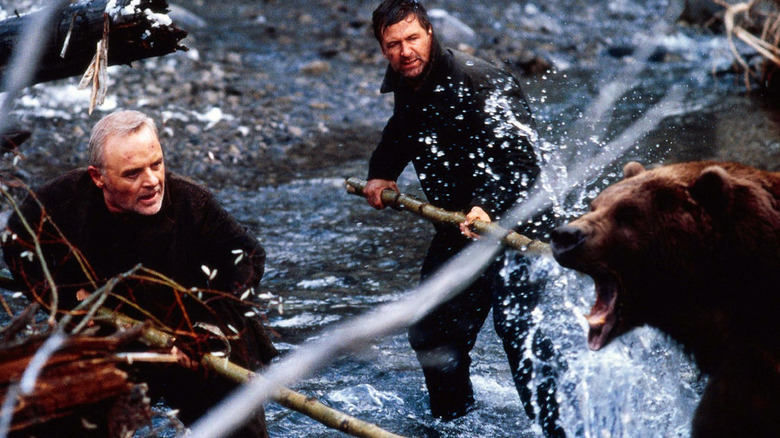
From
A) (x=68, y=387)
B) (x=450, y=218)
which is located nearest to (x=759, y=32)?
(x=450, y=218)

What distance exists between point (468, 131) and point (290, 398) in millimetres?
1915

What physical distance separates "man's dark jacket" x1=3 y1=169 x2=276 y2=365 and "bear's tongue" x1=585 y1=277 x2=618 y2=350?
1.62 m

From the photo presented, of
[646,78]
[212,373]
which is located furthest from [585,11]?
[212,373]

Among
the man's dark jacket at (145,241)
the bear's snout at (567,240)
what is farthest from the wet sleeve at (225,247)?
the bear's snout at (567,240)

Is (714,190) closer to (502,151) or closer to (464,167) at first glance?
(502,151)

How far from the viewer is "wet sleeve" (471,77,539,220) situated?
15.1 feet

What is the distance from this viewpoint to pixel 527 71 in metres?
13.0

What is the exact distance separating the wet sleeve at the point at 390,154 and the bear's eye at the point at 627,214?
2.03 meters

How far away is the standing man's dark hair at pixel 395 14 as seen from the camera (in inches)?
183

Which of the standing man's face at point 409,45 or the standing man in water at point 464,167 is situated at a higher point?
the standing man's face at point 409,45

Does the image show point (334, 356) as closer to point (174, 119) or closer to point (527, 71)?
point (174, 119)

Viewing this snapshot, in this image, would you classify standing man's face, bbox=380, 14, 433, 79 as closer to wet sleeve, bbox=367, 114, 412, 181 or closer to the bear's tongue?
wet sleeve, bbox=367, 114, 412, 181

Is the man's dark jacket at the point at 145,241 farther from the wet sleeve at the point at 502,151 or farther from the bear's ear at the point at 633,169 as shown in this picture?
the bear's ear at the point at 633,169

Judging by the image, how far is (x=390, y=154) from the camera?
5074 mm
